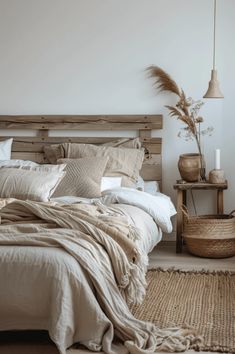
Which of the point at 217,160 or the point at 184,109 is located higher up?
the point at 184,109

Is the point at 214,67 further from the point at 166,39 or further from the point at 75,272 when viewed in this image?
the point at 75,272

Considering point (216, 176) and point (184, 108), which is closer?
point (216, 176)

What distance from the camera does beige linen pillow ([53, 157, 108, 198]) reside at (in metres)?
4.88

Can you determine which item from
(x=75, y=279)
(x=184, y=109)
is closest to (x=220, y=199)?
(x=184, y=109)

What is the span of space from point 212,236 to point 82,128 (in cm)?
149

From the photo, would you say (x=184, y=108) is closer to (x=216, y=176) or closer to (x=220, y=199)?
(x=216, y=176)

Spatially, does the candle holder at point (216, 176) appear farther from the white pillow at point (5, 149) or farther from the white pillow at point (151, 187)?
the white pillow at point (5, 149)

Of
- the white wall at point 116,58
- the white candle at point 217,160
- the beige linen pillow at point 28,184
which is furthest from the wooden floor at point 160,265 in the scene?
the beige linen pillow at point 28,184

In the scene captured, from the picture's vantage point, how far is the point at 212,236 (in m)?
5.00

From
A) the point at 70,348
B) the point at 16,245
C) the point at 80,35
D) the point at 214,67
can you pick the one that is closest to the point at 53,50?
the point at 80,35

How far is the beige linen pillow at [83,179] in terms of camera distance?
16.0 feet

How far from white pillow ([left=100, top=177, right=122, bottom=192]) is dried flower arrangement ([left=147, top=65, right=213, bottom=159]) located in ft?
2.34

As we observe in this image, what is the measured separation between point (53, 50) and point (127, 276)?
2869mm

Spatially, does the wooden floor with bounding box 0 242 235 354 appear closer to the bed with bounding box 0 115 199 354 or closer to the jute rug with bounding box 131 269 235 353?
the bed with bounding box 0 115 199 354
